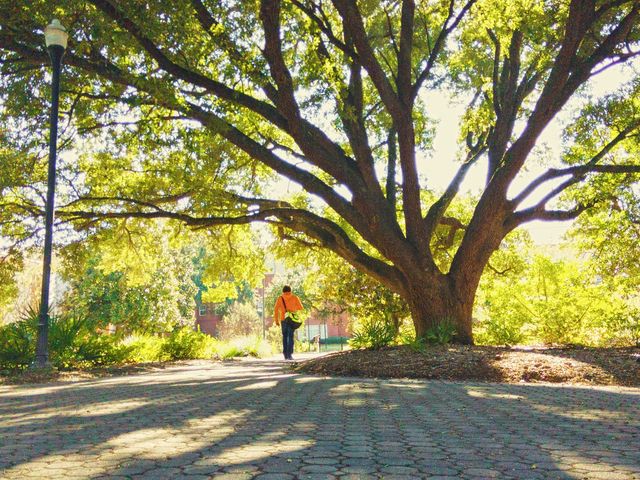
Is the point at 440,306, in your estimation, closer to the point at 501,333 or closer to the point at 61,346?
the point at 501,333

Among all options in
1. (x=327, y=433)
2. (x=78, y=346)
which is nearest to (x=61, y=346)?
(x=78, y=346)

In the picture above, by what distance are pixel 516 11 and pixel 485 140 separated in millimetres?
4825

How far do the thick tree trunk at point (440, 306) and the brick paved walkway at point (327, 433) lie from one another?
462 cm

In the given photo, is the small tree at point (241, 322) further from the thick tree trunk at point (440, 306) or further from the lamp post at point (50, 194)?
the lamp post at point (50, 194)

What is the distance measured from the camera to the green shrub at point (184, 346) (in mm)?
16625

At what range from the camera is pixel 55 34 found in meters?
8.62

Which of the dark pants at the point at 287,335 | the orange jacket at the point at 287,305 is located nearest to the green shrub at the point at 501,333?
the dark pants at the point at 287,335

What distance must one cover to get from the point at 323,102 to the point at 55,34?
19.1 ft

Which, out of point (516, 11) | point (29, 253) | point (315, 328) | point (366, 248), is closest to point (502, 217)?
point (516, 11)

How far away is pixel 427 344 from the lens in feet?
37.0

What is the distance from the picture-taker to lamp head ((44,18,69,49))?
8539mm

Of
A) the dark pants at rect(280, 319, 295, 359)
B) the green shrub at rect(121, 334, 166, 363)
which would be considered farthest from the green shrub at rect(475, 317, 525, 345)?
the green shrub at rect(121, 334, 166, 363)

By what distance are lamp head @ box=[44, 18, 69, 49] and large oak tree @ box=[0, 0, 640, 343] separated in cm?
29

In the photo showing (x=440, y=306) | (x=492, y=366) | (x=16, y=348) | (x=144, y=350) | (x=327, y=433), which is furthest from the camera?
(x=144, y=350)
